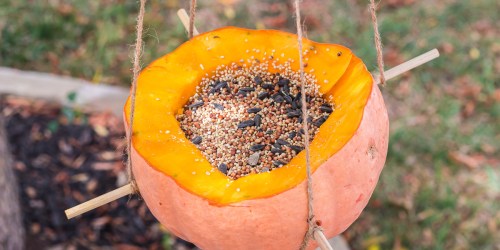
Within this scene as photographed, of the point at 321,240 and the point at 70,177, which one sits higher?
the point at 321,240

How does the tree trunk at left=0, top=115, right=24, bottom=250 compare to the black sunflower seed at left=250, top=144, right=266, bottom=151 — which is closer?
the black sunflower seed at left=250, top=144, right=266, bottom=151

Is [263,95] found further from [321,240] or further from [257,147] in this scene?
[321,240]

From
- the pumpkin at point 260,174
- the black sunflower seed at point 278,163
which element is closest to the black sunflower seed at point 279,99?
the pumpkin at point 260,174

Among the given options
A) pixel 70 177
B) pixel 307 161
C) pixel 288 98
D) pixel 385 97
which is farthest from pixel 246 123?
pixel 385 97

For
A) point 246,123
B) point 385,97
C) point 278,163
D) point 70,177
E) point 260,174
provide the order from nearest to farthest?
point 260,174
point 278,163
point 246,123
point 70,177
point 385,97

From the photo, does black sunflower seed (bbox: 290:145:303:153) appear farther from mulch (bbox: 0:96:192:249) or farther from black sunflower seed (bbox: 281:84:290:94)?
mulch (bbox: 0:96:192:249)

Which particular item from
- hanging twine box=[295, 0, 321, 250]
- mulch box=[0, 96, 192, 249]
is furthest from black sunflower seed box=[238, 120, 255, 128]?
mulch box=[0, 96, 192, 249]

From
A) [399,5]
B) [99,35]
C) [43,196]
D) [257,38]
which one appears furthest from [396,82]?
[257,38]
